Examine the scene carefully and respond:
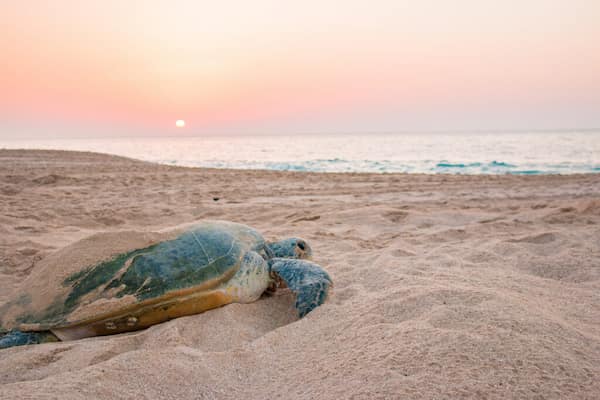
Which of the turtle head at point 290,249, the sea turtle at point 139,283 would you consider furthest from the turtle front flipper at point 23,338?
the turtle head at point 290,249

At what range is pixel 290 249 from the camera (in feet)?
10.2

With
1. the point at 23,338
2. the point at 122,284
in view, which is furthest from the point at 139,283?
the point at 23,338

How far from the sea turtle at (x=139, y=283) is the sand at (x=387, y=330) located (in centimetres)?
10

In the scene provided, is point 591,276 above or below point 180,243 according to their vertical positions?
below

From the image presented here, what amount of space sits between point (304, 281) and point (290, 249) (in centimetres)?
66

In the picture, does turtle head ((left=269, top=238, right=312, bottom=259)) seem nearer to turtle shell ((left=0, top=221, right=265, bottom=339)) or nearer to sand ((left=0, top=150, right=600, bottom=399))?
sand ((left=0, top=150, right=600, bottom=399))

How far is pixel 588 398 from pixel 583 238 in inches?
119

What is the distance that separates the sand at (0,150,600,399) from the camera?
1385 millimetres

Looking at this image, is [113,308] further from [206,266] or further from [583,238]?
[583,238]

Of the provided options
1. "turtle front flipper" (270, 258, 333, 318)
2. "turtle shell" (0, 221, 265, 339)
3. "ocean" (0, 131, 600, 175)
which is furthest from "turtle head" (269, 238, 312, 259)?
"ocean" (0, 131, 600, 175)

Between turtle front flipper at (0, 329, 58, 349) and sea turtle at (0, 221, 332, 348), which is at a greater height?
sea turtle at (0, 221, 332, 348)

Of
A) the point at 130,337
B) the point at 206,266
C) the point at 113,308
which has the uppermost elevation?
the point at 206,266

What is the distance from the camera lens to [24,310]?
2240mm

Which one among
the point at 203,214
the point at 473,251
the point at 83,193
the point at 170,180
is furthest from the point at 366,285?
the point at 170,180
